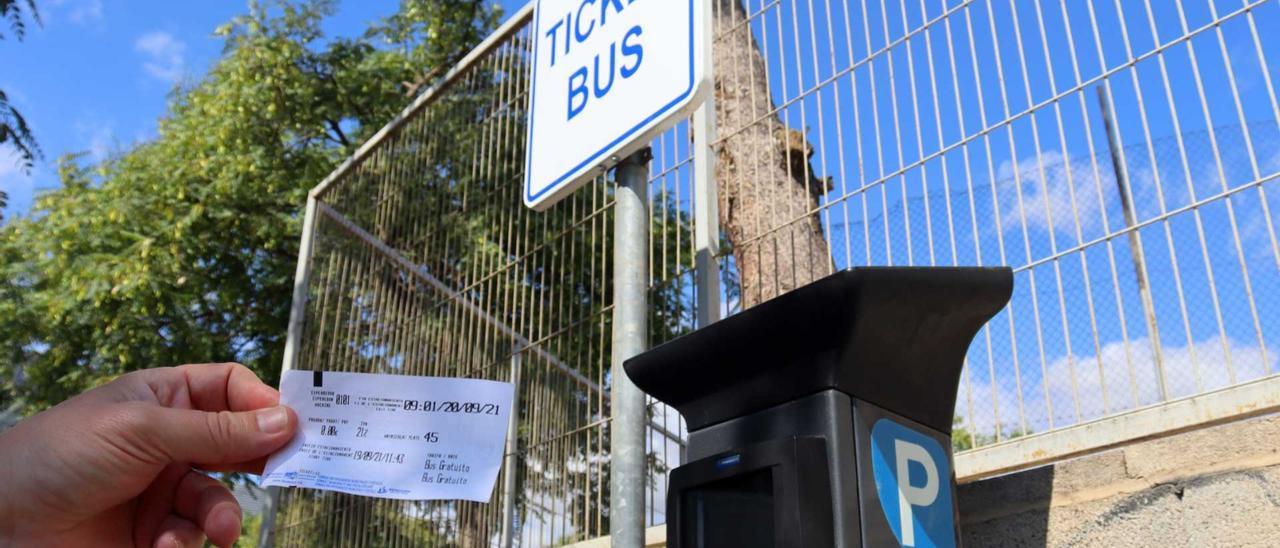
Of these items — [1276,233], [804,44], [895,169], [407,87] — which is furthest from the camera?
[407,87]

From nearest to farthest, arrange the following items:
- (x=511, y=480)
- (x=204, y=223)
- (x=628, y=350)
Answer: (x=628, y=350), (x=511, y=480), (x=204, y=223)

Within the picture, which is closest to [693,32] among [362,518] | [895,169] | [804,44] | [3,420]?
[895,169]

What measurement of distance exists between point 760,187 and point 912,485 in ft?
5.19

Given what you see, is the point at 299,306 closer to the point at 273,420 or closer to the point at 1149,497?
the point at 273,420

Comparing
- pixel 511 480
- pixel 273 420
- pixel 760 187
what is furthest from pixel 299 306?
pixel 273 420

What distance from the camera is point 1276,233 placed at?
2326 mm

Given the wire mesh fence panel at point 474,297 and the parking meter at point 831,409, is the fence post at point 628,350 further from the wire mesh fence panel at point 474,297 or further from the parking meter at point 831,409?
the wire mesh fence panel at point 474,297

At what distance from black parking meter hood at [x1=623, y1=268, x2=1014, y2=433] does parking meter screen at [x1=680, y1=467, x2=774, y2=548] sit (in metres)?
0.19

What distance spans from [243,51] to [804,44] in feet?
32.0

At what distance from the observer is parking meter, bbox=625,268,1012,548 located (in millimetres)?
2143

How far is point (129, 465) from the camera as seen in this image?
169 centimetres

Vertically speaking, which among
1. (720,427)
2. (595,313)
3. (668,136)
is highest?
(668,136)

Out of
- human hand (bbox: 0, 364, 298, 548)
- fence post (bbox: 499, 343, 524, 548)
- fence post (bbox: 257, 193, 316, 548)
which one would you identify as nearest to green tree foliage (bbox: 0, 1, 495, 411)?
fence post (bbox: 257, 193, 316, 548)

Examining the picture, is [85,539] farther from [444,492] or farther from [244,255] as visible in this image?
[244,255]
